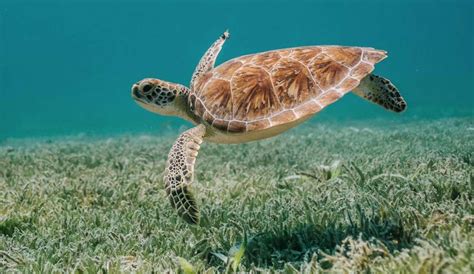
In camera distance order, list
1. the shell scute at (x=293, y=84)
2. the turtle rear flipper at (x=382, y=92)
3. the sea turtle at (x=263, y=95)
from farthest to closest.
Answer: the turtle rear flipper at (x=382, y=92), the shell scute at (x=293, y=84), the sea turtle at (x=263, y=95)

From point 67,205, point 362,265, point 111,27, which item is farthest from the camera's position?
point 111,27

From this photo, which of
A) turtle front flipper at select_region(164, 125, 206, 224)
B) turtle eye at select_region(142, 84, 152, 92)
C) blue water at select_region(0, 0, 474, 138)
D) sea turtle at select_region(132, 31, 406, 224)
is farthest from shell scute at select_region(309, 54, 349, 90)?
blue water at select_region(0, 0, 474, 138)

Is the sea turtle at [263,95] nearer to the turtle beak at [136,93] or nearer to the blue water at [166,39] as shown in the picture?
the turtle beak at [136,93]

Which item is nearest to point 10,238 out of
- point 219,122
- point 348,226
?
point 219,122

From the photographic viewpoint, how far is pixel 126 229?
4539 mm

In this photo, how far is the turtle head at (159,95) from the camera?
15.9 feet

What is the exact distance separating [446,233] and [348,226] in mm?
851

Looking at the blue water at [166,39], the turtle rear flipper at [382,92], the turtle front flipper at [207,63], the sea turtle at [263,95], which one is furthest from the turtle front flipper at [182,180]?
the blue water at [166,39]

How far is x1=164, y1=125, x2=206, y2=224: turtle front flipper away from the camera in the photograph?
12.3 feet

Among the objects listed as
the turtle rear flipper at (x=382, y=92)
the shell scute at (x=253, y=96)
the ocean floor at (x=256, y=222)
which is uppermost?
the turtle rear flipper at (x=382, y=92)

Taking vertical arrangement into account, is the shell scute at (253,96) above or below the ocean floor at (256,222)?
above

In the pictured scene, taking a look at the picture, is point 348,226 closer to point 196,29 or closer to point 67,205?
point 67,205

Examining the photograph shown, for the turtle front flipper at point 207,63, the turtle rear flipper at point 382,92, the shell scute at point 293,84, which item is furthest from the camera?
the turtle front flipper at point 207,63

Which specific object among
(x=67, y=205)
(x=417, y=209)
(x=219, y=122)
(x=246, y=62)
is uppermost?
(x=246, y=62)
